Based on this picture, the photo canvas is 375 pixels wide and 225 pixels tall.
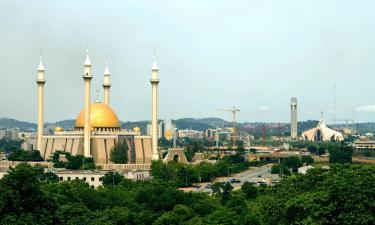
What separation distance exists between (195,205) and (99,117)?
4377 cm

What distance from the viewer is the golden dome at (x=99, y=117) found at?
81.6 meters

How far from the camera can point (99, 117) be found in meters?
81.9

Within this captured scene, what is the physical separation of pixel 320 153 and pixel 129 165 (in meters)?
49.3

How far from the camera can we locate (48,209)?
27922 millimetres

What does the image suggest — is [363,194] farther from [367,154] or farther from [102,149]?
[367,154]

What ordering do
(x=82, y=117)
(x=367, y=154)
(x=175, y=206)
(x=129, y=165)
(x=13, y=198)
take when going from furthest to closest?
(x=367, y=154)
(x=82, y=117)
(x=129, y=165)
(x=175, y=206)
(x=13, y=198)

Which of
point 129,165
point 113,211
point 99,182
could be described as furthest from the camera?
point 129,165

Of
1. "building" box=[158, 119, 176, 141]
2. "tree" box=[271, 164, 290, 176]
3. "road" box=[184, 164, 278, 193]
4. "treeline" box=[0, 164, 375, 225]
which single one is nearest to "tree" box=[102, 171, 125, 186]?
"road" box=[184, 164, 278, 193]

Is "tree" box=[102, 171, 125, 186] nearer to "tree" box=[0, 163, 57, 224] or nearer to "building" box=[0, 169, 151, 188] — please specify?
"building" box=[0, 169, 151, 188]

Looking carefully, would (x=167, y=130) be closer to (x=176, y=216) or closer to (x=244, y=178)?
(x=244, y=178)

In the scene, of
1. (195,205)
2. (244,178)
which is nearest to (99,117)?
(244,178)

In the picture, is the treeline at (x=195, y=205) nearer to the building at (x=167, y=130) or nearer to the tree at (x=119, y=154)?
the tree at (x=119, y=154)

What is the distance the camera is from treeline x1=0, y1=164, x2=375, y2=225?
27531 mm

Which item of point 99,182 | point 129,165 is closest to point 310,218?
point 99,182
